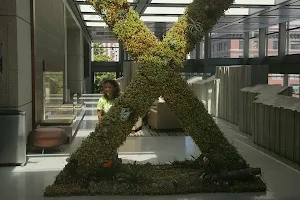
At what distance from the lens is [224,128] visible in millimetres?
14883

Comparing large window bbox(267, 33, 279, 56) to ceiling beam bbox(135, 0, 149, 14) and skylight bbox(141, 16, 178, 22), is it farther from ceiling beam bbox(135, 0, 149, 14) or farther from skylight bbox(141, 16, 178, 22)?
ceiling beam bbox(135, 0, 149, 14)

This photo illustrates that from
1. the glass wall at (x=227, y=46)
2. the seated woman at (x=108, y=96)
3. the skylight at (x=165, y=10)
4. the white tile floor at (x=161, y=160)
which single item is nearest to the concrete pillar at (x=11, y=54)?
the white tile floor at (x=161, y=160)

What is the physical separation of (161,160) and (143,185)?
251 centimetres

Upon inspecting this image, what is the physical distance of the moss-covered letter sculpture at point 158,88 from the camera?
23.3ft

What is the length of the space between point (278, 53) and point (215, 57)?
8.67 meters

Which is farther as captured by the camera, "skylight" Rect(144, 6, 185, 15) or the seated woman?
"skylight" Rect(144, 6, 185, 15)

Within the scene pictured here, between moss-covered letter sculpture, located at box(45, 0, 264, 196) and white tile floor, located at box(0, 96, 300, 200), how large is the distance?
0.64 meters

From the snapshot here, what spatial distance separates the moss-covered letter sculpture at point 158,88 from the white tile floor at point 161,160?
641 mm

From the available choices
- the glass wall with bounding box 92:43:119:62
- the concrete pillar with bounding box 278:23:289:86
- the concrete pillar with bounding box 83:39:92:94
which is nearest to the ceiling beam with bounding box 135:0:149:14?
the concrete pillar with bounding box 278:23:289:86

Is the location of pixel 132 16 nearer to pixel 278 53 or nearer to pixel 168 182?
pixel 168 182

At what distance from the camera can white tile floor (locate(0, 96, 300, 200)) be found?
263 inches

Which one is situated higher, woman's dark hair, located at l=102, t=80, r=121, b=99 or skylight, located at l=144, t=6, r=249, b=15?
skylight, located at l=144, t=6, r=249, b=15

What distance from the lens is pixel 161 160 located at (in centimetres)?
941

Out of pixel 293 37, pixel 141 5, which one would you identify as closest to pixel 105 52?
pixel 293 37
